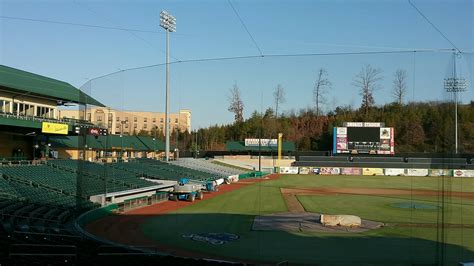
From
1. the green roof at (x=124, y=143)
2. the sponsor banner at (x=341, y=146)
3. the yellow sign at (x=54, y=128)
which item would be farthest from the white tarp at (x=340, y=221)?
the yellow sign at (x=54, y=128)

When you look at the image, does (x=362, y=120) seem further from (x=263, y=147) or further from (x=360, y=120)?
(x=263, y=147)

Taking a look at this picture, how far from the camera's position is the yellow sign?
27359 millimetres

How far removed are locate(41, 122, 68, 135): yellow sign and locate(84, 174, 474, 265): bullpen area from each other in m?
7.97

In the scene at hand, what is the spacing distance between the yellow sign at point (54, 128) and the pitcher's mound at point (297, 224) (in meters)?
15.4

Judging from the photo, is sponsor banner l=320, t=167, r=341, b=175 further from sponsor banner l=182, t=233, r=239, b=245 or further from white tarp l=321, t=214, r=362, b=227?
sponsor banner l=182, t=233, r=239, b=245

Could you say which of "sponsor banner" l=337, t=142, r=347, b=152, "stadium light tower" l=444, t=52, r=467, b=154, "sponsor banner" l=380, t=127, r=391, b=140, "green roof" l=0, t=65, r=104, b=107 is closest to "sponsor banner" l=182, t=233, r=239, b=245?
"sponsor banner" l=337, t=142, r=347, b=152

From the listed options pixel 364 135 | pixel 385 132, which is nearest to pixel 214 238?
pixel 364 135

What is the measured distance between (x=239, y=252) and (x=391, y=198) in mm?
20138

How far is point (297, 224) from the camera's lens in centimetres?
1823

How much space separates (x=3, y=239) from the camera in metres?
10.9

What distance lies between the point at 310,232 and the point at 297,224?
1602 mm

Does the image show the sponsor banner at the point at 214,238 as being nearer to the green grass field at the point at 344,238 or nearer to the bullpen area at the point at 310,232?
the bullpen area at the point at 310,232

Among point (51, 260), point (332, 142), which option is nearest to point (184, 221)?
point (332, 142)

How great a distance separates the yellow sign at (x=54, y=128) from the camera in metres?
27.4
